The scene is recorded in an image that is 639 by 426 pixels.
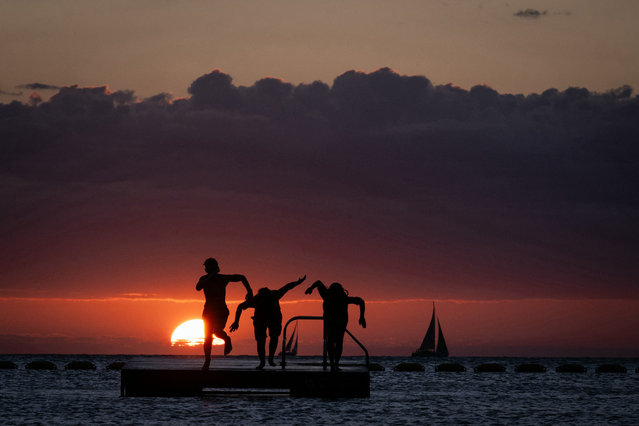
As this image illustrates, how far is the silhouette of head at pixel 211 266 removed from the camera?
28375mm

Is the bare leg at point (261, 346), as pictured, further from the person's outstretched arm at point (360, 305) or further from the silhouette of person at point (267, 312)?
the person's outstretched arm at point (360, 305)

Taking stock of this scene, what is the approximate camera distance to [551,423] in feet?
124

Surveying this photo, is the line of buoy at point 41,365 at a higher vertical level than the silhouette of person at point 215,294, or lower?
lower

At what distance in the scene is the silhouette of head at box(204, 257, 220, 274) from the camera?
93.1 ft

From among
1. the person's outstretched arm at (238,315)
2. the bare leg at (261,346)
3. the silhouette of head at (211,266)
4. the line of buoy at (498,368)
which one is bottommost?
the line of buoy at (498,368)

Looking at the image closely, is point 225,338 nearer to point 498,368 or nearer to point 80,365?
point 498,368

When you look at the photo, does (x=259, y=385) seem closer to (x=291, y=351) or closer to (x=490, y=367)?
(x=490, y=367)

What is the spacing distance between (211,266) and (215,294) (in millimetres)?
844

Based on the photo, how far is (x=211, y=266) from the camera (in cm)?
2838

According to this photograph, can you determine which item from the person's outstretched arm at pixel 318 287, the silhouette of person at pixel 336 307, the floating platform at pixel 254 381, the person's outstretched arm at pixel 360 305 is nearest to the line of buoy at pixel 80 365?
the floating platform at pixel 254 381

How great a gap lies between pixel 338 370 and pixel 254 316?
16.7 ft

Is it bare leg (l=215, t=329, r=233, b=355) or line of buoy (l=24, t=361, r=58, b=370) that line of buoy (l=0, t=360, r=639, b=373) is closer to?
line of buoy (l=24, t=361, r=58, b=370)

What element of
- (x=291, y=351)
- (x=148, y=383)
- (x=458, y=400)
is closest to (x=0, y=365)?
(x=291, y=351)

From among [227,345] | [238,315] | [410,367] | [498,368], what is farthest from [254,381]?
[410,367]
